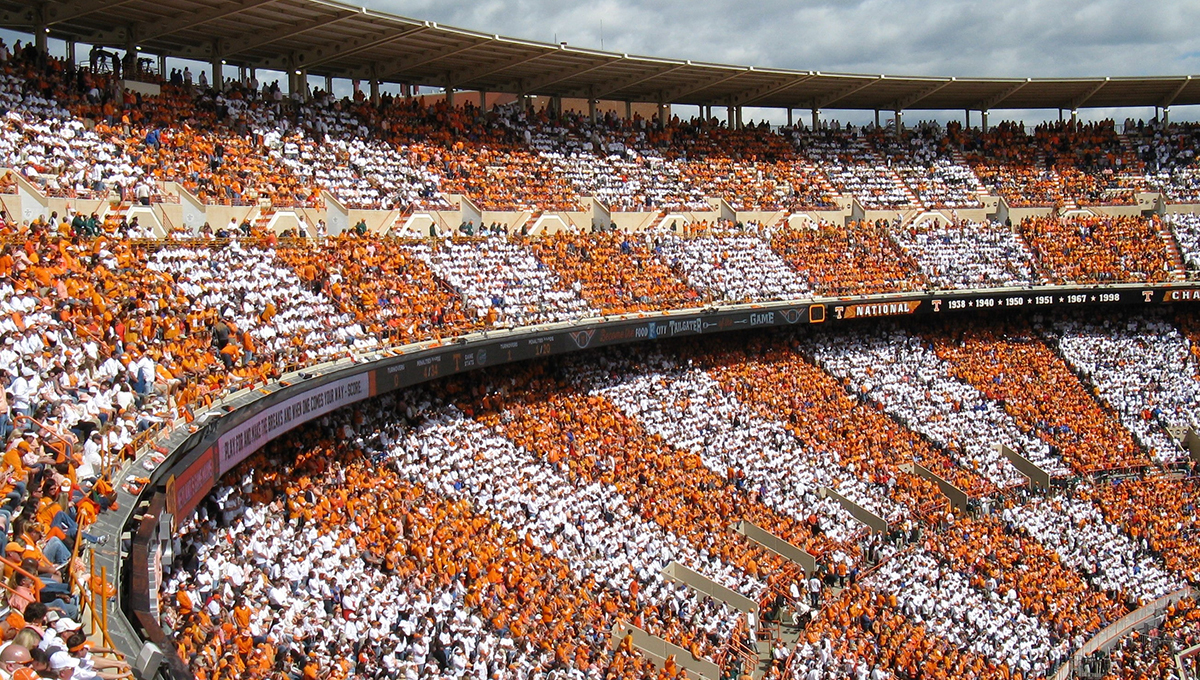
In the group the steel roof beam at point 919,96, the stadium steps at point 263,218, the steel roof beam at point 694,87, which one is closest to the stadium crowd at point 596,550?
the stadium steps at point 263,218

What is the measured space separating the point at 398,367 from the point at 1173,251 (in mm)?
30582

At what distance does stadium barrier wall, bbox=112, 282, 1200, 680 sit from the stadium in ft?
0.30

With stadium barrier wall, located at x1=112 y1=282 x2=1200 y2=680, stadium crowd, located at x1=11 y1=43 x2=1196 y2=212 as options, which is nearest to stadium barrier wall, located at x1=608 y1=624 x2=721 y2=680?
stadium barrier wall, located at x1=112 y1=282 x2=1200 y2=680

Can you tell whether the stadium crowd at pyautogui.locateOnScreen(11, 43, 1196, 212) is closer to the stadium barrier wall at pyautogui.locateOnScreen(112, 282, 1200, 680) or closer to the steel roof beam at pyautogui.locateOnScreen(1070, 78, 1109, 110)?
the steel roof beam at pyautogui.locateOnScreen(1070, 78, 1109, 110)

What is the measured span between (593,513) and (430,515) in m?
3.91

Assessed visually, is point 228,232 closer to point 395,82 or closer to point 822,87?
point 395,82

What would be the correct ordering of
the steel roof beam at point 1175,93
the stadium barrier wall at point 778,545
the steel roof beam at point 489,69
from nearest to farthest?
the stadium barrier wall at point 778,545
the steel roof beam at point 489,69
the steel roof beam at point 1175,93

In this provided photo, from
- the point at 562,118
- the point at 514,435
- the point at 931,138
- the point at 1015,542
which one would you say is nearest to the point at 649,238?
the point at 562,118

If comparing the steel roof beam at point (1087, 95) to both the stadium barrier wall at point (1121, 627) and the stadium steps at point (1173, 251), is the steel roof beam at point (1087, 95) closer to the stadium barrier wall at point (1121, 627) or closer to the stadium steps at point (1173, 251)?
the stadium steps at point (1173, 251)

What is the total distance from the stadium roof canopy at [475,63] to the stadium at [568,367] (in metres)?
0.18

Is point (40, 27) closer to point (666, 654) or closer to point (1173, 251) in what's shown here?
point (666, 654)

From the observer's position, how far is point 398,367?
64.5ft

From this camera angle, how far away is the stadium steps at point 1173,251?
37.4m

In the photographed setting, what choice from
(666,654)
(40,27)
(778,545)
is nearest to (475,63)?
(40,27)
